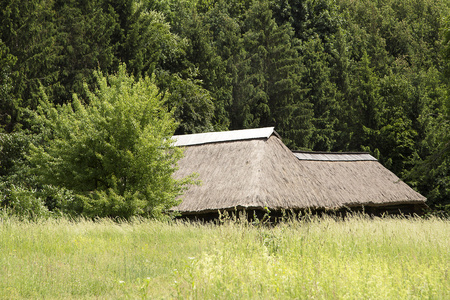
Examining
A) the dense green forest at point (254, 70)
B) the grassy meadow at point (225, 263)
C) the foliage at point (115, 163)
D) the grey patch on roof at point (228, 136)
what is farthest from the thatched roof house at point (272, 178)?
the grassy meadow at point (225, 263)

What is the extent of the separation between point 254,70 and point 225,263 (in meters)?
33.3

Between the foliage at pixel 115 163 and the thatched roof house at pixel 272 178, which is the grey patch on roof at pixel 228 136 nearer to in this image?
the thatched roof house at pixel 272 178

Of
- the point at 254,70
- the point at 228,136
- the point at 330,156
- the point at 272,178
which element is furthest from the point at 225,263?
the point at 254,70

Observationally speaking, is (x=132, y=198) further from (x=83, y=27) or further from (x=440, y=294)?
(x=83, y=27)

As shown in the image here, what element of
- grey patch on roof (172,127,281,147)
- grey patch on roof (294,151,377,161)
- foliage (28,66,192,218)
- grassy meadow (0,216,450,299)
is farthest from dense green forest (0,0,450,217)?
grassy meadow (0,216,450,299)

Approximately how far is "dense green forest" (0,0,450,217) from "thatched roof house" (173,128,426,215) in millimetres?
2385

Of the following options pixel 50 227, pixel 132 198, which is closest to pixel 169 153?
pixel 132 198

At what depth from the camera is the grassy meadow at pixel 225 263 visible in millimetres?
6090

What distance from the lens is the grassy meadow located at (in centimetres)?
609

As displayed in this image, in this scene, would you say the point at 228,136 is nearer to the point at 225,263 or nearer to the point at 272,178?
the point at 272,178

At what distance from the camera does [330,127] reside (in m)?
40.3

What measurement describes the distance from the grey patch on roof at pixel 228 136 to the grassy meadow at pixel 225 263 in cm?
1069

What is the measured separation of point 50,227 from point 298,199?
31.8 feet

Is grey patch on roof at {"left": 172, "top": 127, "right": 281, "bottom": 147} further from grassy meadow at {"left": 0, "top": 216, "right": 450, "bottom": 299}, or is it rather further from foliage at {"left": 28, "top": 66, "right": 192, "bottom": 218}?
grassy meadow at {"left": 0, "top": 216, "right": 450, "bottom": 299}
